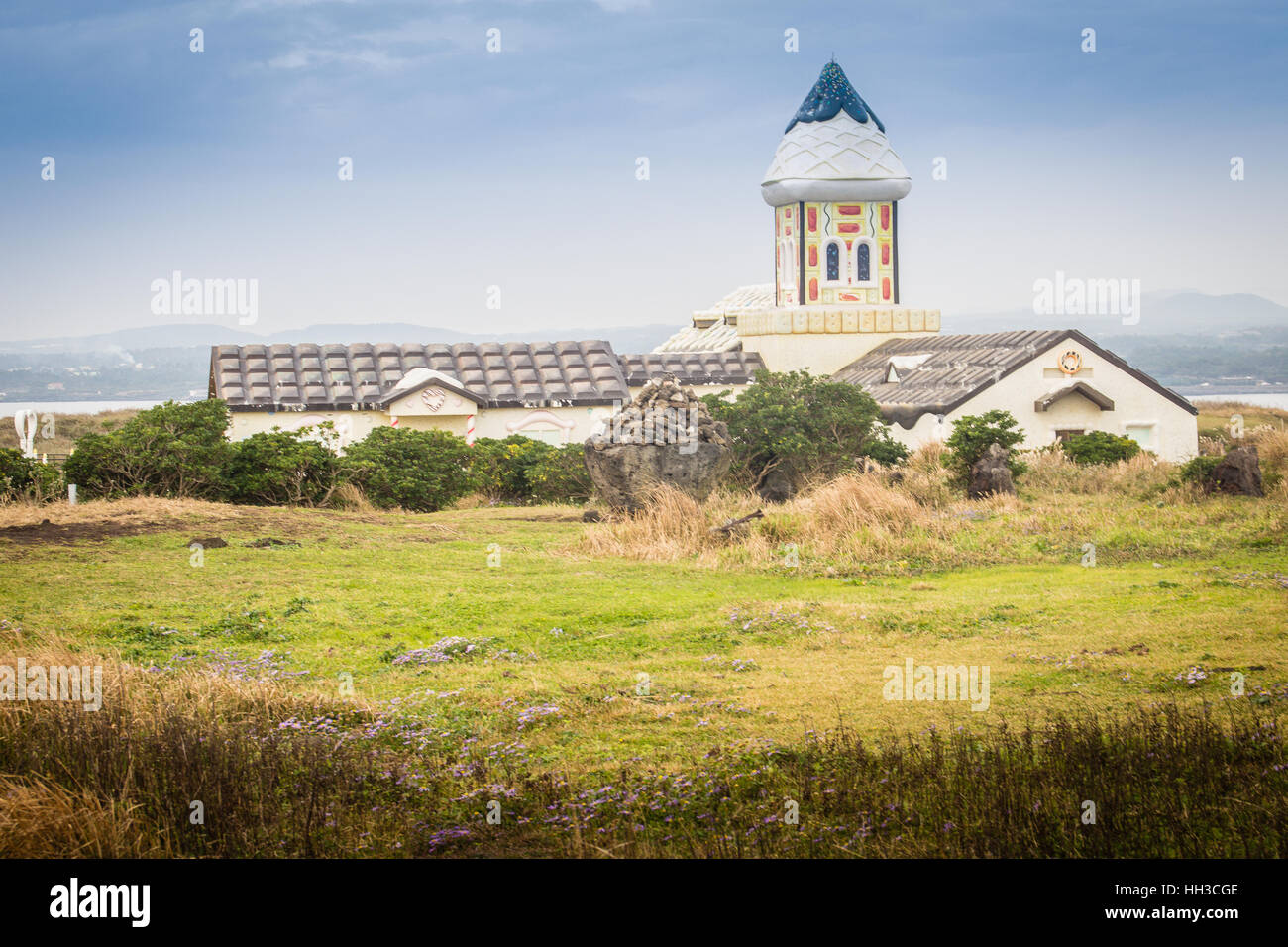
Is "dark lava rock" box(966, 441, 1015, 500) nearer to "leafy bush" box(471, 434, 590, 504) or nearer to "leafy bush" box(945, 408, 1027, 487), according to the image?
"leafy bush" box(945, 408, 1027, 487)

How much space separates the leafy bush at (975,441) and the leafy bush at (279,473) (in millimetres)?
10460

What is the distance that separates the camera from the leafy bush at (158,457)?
70.0 feet

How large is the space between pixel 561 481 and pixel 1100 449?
34.1 ft

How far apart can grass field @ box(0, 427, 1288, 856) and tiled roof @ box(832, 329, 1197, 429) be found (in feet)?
37.6

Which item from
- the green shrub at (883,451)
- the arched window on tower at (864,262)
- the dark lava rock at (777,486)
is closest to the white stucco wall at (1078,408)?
the green shrub at (883,451)

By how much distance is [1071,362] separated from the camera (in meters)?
30.5

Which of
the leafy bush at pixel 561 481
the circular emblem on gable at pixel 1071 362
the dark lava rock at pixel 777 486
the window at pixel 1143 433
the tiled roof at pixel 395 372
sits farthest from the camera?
the window at pixel 1143 433

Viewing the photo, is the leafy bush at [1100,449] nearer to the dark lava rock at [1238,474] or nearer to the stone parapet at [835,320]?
the dark lava rock at [1238,474]

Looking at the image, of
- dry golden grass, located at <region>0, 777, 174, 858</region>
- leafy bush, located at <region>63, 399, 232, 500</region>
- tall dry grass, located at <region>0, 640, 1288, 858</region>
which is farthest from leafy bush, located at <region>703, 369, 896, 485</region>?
dry golden grass, located at <region>0, 777, 174, 858</region>

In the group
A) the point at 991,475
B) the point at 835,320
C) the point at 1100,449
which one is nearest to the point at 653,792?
the point at 991,475

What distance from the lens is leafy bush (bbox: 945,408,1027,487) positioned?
21781 millimetres
